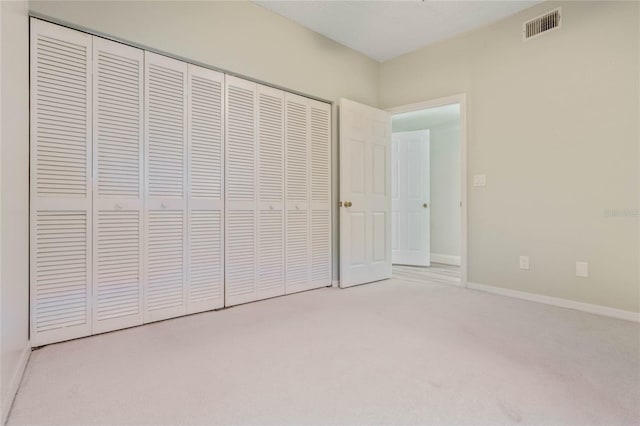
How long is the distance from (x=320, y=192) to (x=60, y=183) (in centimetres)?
211

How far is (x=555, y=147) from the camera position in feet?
9.16

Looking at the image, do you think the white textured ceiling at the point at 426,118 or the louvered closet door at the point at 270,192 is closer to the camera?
the louvered closet door at the point at 270,192

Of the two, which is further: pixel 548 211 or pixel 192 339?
pixel 548 211

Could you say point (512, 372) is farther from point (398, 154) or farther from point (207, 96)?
point (398, 154)

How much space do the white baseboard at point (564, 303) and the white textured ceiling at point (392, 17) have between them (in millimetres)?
2595

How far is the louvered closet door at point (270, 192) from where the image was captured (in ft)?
9.53

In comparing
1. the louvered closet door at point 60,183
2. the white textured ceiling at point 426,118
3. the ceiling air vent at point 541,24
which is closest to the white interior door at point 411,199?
the white textured ceiling at point 426,118

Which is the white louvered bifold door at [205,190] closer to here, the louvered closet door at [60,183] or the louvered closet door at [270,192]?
the louvered closet door at [270,192]

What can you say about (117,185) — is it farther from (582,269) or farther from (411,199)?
(411,199)

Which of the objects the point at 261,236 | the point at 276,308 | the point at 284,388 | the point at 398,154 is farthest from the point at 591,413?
the point at 398,154

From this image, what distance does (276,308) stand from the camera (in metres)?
2.66

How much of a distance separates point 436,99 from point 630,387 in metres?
2.92

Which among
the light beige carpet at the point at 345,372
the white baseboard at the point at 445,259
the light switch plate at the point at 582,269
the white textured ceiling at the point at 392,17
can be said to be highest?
the white textured ceiling at the point at 392,17

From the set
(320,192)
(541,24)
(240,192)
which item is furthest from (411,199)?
(240,192)
